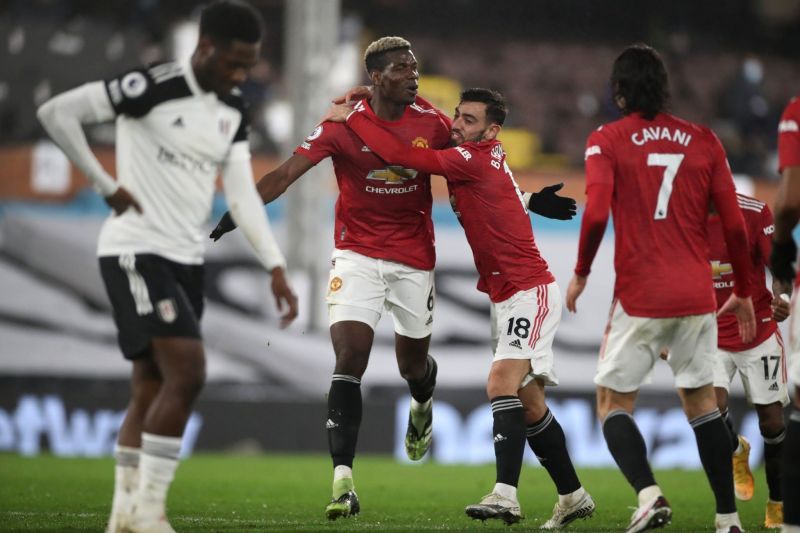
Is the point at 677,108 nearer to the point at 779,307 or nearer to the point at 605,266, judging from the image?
the point at 605,266

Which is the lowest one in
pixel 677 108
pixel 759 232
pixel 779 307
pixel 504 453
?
pixel 504 453

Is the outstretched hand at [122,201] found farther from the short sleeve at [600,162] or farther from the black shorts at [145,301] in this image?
the short sleeve at [600,162]

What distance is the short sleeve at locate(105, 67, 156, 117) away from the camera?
16.6ft

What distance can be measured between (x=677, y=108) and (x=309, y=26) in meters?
7.27

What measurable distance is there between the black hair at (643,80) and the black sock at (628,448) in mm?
1497

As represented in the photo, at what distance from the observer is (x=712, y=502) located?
8.88 metres

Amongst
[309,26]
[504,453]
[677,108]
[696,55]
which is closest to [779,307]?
[504,453]

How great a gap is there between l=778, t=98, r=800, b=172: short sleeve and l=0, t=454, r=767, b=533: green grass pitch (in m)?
2.47

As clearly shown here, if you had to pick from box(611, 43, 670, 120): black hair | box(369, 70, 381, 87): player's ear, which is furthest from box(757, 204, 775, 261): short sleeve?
box(369, 70, 381, 87): player's ear

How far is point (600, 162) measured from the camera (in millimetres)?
5590

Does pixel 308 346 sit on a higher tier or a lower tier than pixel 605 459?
higher

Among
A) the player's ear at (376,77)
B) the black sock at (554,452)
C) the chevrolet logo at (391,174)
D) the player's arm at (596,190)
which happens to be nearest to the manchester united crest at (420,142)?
the chevrolet logo at (391,174)

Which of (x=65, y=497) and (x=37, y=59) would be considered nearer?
(x=65, y=497)

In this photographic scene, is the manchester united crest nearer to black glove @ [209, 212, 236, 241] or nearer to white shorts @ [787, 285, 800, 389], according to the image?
black glove @ [209, 212, 236, 241]
